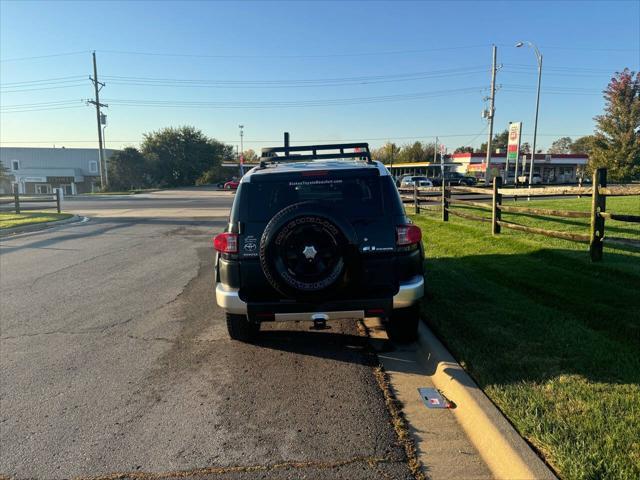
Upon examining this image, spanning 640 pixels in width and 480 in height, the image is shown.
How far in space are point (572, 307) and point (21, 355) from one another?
19.3 feet

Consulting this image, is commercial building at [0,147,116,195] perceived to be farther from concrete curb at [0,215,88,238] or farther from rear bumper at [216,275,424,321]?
rear bumper at [216,275,424,321]

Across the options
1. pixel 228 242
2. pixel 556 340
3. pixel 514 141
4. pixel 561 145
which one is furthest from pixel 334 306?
pixel 561 145

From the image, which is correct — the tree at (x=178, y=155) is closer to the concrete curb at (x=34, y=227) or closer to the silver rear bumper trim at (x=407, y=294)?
the concrete curb at (x=34, y=227)

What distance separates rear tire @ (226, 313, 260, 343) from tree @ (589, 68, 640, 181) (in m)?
37.7

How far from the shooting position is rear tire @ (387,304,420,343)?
4.55m

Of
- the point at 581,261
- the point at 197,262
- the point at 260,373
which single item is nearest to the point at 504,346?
the point at 260,373

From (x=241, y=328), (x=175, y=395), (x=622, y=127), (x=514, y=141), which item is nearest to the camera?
(x=175, y=395)

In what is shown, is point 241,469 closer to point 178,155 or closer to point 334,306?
point 334,306

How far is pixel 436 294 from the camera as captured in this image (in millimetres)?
6141

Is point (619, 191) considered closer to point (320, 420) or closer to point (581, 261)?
point (581, 261)

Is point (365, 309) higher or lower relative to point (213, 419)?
higher

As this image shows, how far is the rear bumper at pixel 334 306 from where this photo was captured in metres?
4.14

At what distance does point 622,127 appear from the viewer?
3541 centimetres

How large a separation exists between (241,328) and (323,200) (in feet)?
5.36
